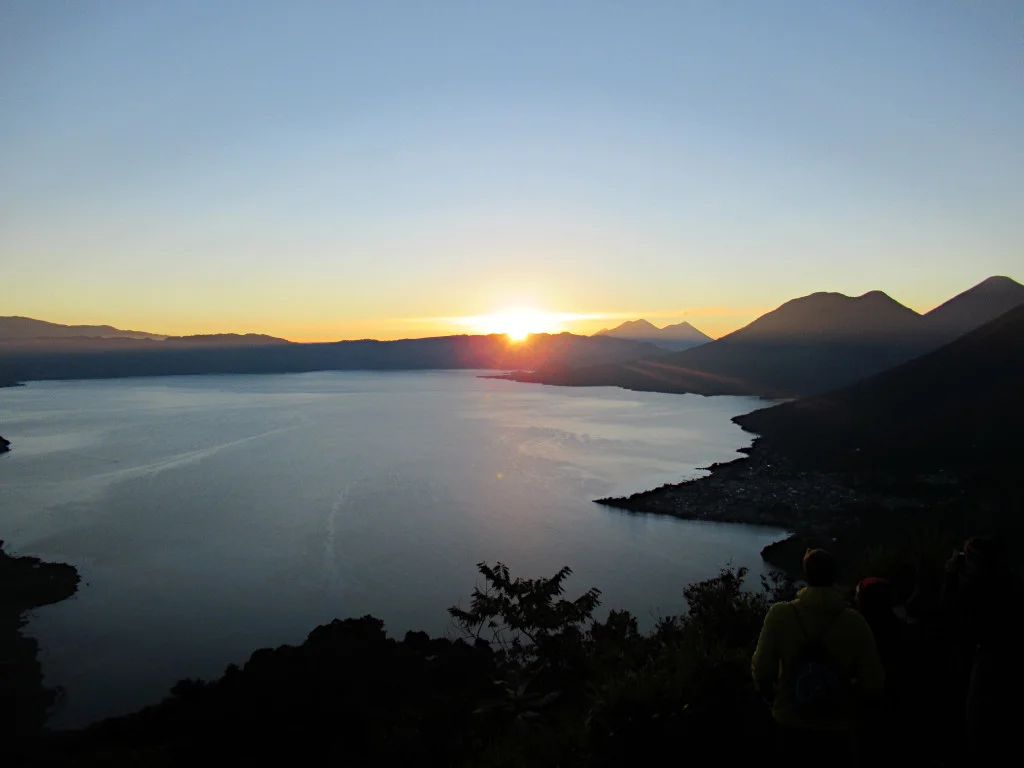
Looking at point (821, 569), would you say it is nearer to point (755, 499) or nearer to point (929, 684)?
point (929, 684)

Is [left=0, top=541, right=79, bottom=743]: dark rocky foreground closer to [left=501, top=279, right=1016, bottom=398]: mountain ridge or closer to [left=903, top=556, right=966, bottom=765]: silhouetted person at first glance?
[left=903, top=556, right=966, bottom=765]: silhouetted person

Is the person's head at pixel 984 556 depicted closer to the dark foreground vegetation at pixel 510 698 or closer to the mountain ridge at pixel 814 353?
the dark foreground vegetation at pixel 510 698

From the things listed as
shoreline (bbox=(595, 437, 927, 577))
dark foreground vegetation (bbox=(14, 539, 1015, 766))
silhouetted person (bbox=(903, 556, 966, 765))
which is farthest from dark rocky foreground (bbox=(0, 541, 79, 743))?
shoreline (bbox=(595, 437, 927, 577))

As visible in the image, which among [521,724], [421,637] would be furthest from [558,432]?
[521,724]

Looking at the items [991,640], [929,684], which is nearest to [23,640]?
[929,684]

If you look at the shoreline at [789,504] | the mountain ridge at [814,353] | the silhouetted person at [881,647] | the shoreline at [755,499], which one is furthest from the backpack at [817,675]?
the mountain ridge at [814,353]

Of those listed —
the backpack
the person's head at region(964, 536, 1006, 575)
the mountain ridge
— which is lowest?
the backpack
